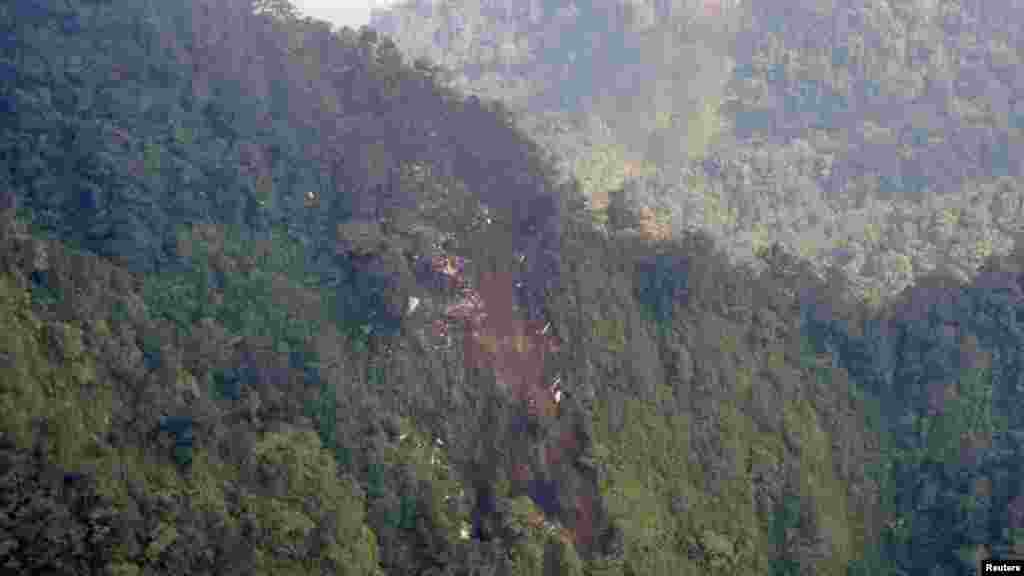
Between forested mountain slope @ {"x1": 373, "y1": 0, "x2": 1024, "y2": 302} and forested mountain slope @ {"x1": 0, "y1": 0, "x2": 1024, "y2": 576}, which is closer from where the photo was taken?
forested mountain slope @ {"x1": 0, "y1": 0, "x2": 1024, "y2": 576}

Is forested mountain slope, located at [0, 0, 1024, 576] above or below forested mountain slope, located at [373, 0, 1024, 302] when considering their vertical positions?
below

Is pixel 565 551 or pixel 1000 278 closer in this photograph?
pixel 565 551

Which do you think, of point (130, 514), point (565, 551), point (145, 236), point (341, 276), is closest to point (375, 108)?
point (341, 276)

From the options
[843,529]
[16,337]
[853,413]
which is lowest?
[843,529]

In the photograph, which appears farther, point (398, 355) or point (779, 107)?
point (779, 107)

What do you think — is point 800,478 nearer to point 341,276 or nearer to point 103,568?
point 341,276

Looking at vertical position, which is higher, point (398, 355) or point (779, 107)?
point (779, 107)

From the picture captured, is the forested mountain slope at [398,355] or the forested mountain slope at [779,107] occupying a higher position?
the forested mountain slope at [779,107]

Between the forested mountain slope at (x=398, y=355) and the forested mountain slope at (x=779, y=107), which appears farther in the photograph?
the forested mountain slope at (x=779, y=107)
